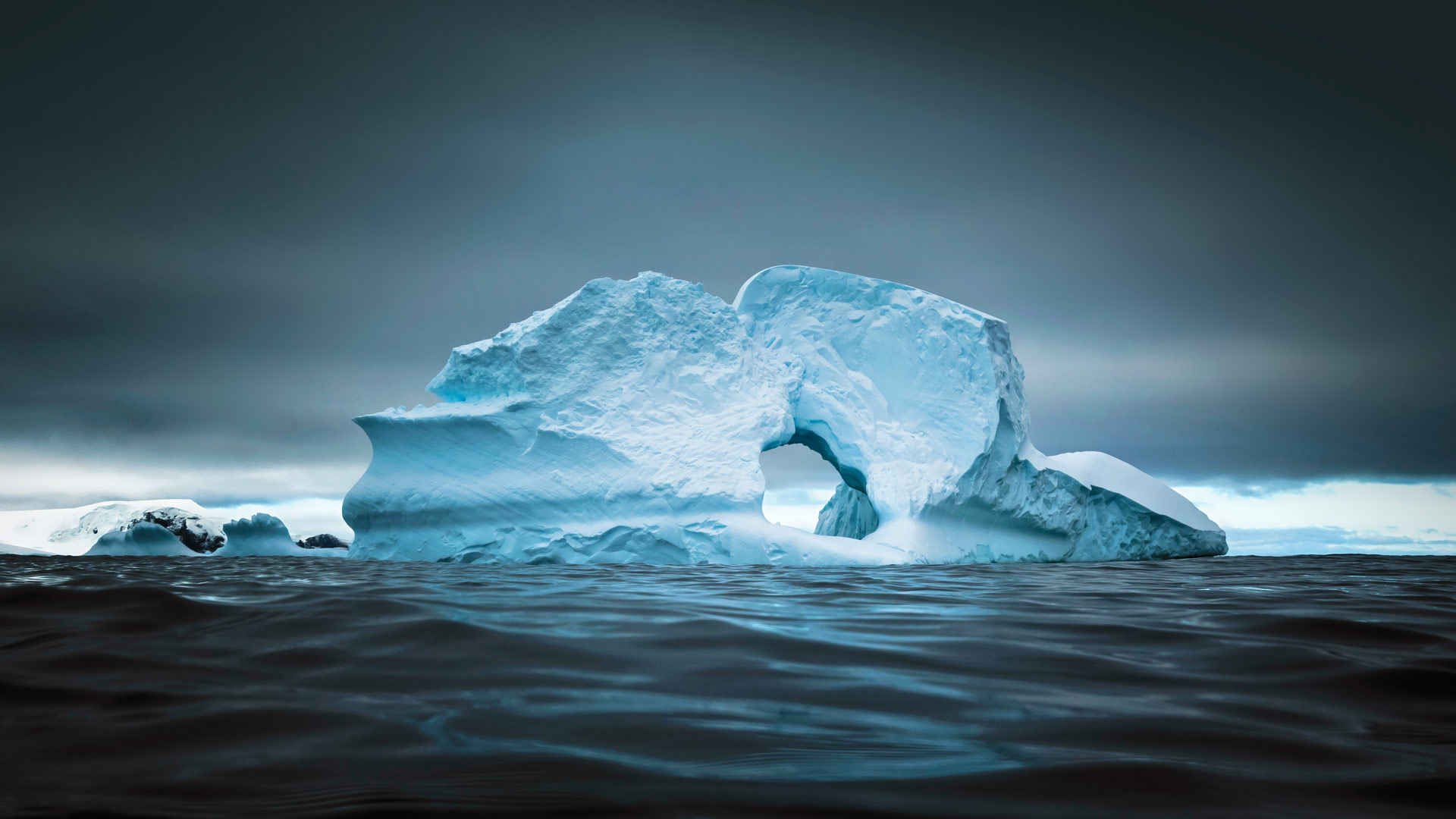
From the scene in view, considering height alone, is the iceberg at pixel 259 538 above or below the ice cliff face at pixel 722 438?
below

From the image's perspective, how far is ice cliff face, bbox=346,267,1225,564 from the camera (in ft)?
41.9

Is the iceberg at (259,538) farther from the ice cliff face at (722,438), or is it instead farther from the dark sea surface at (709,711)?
the dark sea surface at (709,711)

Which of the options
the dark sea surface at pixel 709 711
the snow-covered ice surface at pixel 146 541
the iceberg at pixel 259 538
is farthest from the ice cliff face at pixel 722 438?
the dark sea surface at pixel 709 711

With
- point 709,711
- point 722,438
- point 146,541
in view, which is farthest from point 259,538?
point 709,711

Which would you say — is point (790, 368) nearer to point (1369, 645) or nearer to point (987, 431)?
point (987, 431)

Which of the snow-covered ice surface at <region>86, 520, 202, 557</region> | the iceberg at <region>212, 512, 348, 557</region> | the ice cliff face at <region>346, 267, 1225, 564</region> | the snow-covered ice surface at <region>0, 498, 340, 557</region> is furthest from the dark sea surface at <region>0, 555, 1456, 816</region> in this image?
the snow-covered ice surface at <region>0, 498, 340, 557</region>

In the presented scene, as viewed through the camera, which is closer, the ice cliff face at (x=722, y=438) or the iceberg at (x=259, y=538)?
the ice cliff face at (x=722, y=438)

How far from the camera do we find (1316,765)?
55.1 inches

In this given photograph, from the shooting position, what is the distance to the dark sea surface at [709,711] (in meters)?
1.22

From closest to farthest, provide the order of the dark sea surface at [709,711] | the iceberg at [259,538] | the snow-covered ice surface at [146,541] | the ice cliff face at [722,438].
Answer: the dark sea surface at [709,711] < the ice cliff face at [722,438] < the iceberg at [259,538] < the snow-covered ice surface at [146,541]

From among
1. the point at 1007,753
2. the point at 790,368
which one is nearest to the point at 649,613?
the point at 1007,753

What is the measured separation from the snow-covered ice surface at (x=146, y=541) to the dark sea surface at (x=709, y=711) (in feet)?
51.1

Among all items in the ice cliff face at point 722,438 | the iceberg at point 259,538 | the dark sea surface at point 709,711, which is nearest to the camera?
the dark sea surface at point 709,711

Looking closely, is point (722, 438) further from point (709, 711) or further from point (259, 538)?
point (709, 711)
